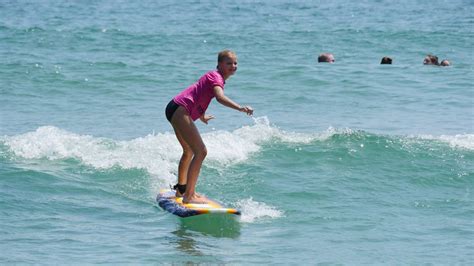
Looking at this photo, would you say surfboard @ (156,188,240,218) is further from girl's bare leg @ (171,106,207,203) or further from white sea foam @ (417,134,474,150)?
white sea foam @ (417,134,474,150)

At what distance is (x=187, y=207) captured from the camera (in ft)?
35.1

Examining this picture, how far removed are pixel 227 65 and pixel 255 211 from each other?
6.02 ft

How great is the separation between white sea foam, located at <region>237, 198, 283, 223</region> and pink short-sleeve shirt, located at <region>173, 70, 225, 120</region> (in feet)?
4.23

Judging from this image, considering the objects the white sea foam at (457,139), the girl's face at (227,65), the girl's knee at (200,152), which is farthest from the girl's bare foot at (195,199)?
the white sea foam at (457,139)

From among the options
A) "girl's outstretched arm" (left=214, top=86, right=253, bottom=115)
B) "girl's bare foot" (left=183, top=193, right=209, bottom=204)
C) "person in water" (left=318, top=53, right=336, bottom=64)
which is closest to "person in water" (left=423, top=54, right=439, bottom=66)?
"person in water" (left=318, top=53, right=336, bottom=64)

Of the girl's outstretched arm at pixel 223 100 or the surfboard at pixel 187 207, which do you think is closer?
the girl's outstretched arm at pixel 223 100

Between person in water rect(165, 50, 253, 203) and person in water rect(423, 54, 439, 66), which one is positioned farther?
person in water rect(423, 54, 439, 66)

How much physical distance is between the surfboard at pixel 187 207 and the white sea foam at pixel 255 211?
1.00 feet

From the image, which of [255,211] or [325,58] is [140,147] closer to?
[255,211]

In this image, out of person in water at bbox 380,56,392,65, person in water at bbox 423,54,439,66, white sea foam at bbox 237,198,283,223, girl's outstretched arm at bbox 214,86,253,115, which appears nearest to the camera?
girl's outstretched arm at bbox 214,86,253,115

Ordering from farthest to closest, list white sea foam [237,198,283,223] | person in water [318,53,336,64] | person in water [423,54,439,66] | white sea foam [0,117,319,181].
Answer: person in water [318,53,336,64] → person in water [423,54,439,66] → white sea foam [0,117,319,181] → white sea foam [237,198,283,223]

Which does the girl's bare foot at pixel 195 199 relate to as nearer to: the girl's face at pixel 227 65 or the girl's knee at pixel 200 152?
the girl's knee at pixel 200 152

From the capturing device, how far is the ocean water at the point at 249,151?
9.88 m

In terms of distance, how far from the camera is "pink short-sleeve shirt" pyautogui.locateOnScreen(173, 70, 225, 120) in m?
10.3
